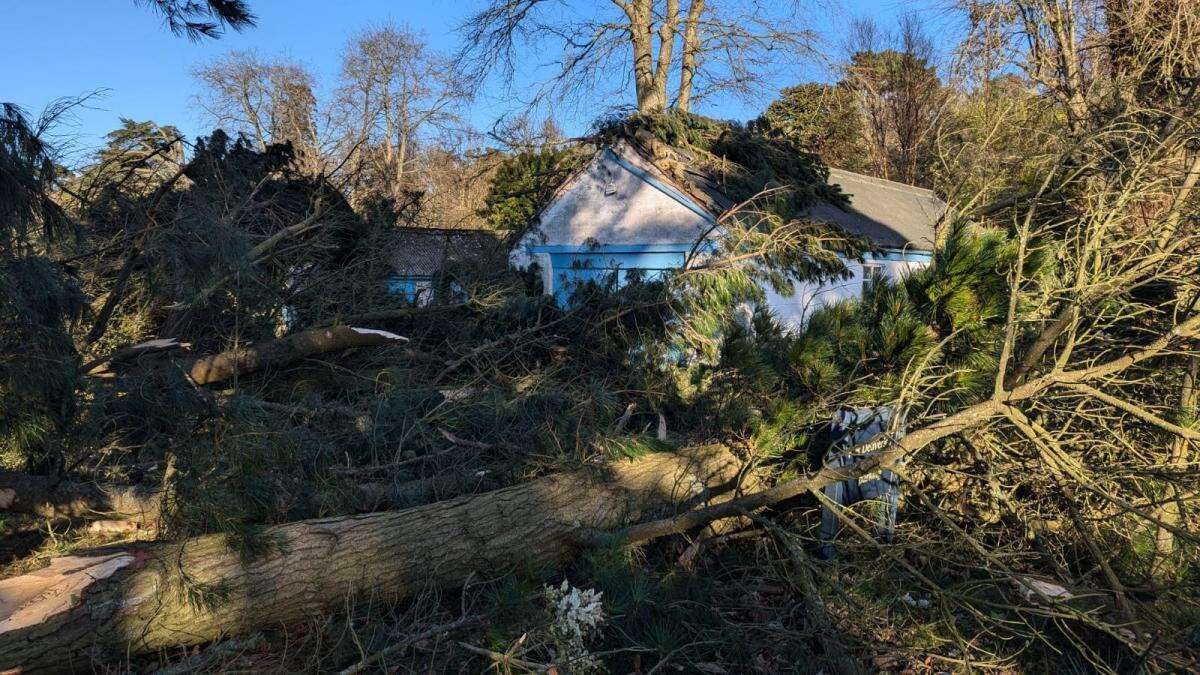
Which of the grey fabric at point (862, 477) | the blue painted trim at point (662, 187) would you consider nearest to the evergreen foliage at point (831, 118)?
Answer: the blue painted trim at point (662, 187)

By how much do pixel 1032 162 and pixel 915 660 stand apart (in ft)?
10.7

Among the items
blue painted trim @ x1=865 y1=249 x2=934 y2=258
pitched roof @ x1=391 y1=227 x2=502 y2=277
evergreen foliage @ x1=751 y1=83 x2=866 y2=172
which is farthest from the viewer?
evergreen foliage @ x1=751 y1=83 x2=866 y2=172

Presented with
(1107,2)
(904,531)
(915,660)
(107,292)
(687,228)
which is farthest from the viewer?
(687,228)

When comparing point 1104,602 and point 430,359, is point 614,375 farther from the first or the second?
point 1104,602

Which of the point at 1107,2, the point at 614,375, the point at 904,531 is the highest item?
the point at 1107,2

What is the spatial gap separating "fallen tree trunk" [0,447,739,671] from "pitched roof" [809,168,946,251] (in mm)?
6914

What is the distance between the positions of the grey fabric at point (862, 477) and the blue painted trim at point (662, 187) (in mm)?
6262

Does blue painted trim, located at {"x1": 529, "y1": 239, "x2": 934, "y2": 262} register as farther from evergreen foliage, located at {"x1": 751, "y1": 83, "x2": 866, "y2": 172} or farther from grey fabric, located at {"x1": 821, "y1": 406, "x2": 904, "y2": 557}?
evergreen foliage, located at {"x1": 751, "y1": 83, "x2": 866, "y2": 172}

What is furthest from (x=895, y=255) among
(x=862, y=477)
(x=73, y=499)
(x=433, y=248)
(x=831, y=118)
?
(x=831, y=118)

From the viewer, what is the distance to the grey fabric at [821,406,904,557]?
405cm

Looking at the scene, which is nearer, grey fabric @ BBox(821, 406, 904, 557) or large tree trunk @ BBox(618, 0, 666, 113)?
grey fabric @ BBox(821, 406, 904, 557)

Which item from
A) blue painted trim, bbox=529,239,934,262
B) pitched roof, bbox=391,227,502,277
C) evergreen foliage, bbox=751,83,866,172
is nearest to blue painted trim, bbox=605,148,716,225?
blue painted trim, bbox=529,239,934,262

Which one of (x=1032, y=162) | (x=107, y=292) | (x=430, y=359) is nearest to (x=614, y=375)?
(x=430, y=359)

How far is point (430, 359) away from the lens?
6.49 m
